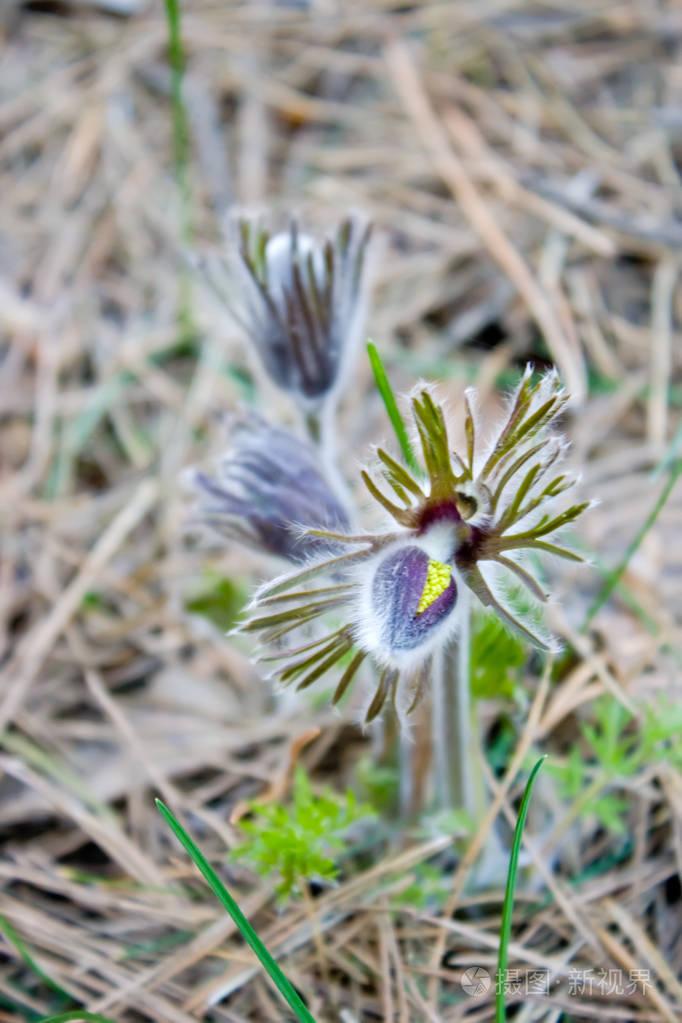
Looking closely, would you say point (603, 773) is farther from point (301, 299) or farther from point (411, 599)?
point (301, 299)

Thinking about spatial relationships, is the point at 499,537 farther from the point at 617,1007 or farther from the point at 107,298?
the point at 107,298

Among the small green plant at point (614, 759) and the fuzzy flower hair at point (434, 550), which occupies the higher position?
the fuzzy flower hair at point (434, 550)

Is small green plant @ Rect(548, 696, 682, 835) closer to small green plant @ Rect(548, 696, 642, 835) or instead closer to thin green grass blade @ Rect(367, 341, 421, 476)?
small green plant @ Rect(548, 696, 642, 835)

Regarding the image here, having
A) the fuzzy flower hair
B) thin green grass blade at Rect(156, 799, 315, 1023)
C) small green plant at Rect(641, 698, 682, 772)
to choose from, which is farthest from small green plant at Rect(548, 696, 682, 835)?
thin green grass blade at Rect(156, 799, 315, 1023)

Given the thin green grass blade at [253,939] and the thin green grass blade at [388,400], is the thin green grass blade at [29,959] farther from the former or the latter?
the thin green grass blade at [388,400]

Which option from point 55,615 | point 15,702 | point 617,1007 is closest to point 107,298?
point 55,615

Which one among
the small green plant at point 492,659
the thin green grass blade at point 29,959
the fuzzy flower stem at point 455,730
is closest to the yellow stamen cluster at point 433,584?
the fuzzy flower stem at point 455,730
